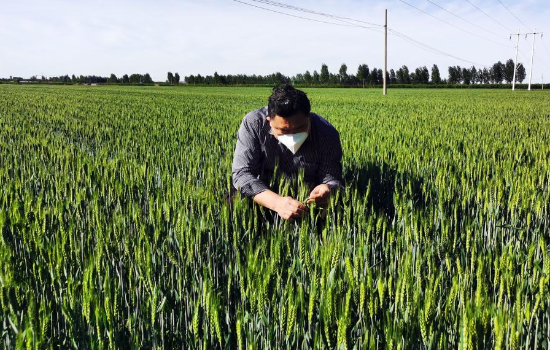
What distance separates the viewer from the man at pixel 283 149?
2.50m

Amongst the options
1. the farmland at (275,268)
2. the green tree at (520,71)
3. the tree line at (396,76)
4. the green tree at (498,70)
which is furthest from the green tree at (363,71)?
the farmland at (275,268)

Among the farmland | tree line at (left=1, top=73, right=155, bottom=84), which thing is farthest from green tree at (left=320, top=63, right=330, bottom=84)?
the farmland

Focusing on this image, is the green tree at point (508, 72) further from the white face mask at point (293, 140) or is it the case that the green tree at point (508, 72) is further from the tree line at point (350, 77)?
the white face mask at point (293, 140)

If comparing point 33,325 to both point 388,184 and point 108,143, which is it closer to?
point 388,184

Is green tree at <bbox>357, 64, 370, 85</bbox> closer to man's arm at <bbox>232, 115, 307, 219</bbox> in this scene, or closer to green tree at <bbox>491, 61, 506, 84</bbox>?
green tree at <bbox>491, 61, 506, 84</bbox>

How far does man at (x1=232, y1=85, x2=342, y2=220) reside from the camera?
250 centimetres

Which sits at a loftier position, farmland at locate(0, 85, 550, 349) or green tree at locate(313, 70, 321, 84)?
green tree at locate(313, 70, 321, 84)

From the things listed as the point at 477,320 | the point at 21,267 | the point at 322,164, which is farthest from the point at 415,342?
the point at 322,164

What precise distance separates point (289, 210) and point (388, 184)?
150cm

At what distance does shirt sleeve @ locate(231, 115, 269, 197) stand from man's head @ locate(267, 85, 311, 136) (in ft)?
0.81

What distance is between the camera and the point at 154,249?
1.76 meters

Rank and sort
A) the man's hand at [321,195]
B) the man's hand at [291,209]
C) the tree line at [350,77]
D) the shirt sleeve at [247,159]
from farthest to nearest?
the tree line at [350,77] → the shirt sleeve at [247,159] → the man's hand at [321,195] → the man's hand at [291,209]

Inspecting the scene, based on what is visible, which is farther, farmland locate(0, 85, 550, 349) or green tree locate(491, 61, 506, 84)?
green tree locate(491, 61, 506, 84)

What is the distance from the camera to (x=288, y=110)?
7.86 ft
